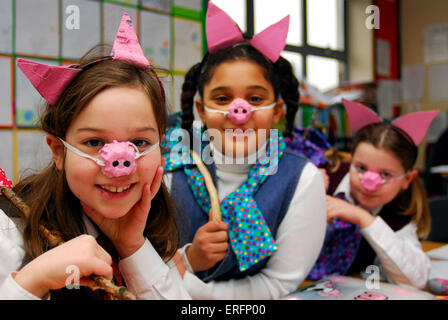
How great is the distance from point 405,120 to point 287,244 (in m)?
0.53

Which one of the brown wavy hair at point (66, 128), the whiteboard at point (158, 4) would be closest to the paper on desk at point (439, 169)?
the whiteboard at point (158, 4)

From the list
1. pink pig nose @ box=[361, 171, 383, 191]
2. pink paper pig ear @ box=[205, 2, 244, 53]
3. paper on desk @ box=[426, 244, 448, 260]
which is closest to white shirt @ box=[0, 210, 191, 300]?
pink paper pig ear @ box=[205, 2, 244, 53]

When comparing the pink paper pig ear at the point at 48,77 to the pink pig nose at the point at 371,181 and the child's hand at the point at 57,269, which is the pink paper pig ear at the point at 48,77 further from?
the pink pig nose at the point at 371,181

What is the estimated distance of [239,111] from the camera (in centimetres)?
79

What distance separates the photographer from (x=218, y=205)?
2.74 feet

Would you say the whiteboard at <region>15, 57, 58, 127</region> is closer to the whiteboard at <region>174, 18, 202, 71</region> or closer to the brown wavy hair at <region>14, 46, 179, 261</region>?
the brown wavy hair at <region>14, 46, 179, 261</region>

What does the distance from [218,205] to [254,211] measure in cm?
8

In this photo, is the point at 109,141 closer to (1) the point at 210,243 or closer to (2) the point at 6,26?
(2) the point at 6,26

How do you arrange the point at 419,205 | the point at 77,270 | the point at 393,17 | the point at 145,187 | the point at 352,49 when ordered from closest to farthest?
the point at 77,270, the point at 145,187, the point at 419,205, the point at 352,49, the point at 393,17

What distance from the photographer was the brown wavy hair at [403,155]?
110 cm

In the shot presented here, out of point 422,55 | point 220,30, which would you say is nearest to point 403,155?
point 220,30

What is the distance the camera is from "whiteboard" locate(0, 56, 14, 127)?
2.00ft
